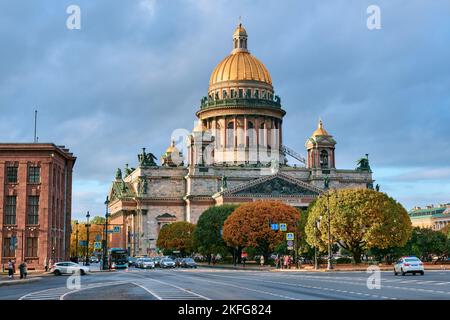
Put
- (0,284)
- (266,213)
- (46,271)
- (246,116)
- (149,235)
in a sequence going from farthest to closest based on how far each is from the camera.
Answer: (246,116), (149,235), (266,213), (46,271), (0,284)

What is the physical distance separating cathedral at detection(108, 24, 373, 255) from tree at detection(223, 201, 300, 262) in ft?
112

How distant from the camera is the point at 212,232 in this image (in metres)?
121

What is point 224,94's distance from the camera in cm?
16500

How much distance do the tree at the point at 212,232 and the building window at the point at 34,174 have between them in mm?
46391

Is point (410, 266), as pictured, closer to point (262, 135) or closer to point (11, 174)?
point (11, 174)

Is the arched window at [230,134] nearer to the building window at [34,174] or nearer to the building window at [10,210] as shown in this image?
the building window at [34,174]

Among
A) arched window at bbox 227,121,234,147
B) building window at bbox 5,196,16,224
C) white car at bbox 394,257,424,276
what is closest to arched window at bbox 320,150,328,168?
arched window at bbox 227,121,234,147

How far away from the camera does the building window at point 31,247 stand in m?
75.8

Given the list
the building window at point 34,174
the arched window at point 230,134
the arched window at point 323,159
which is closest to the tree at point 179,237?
the arched window at point 230,134

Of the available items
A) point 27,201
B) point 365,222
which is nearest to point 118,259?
point 27,201

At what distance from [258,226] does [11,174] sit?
41464 millimetres
